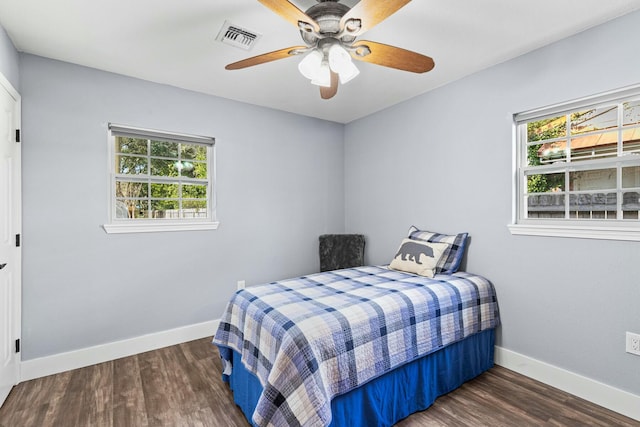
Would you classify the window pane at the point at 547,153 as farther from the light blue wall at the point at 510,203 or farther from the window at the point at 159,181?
the window at the point at 159,181

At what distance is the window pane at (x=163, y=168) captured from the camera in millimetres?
2941

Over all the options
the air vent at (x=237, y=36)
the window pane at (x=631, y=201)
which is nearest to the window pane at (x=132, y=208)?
the air vent at (x=237, y=36)

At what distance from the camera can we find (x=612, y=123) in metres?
2.07

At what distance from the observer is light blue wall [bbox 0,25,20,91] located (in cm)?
198

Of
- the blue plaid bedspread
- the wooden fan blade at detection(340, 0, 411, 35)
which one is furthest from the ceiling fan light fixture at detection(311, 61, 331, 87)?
the blue plaid bedspread

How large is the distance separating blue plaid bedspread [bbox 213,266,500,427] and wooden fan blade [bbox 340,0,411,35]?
57.8 inches

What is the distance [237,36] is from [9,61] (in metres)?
1.53

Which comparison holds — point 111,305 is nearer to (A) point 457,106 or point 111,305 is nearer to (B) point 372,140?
(B) point 372,140

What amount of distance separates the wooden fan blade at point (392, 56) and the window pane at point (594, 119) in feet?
4.16

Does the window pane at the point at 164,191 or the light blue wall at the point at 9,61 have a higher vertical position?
the light blue wall at the point at 9,61

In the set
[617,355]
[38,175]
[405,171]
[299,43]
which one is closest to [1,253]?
[38,175]

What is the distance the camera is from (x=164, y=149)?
299cm

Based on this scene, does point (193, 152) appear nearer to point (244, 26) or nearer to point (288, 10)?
point (244, 26)

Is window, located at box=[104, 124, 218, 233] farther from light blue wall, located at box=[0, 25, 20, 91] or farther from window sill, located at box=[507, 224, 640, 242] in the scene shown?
window sill, located at box=[507, 224, 640, 242]
